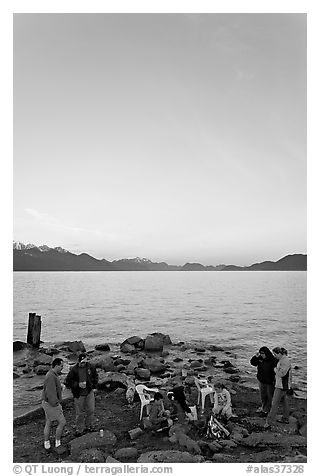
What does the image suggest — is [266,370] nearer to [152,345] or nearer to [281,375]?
[281,375]

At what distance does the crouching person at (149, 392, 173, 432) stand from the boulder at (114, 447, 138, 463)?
0.74m

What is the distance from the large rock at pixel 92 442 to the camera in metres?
5.97

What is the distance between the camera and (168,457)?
570 cm

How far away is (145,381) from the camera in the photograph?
38.4ft

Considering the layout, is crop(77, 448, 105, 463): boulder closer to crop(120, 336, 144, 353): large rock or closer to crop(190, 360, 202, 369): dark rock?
crop(190, 360, 202, 369): dark rock

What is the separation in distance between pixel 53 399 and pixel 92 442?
0.88 m

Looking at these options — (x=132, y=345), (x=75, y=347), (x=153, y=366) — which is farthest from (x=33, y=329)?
(x=153, y=366)

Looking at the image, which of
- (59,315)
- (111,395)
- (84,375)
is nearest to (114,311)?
(59,315)

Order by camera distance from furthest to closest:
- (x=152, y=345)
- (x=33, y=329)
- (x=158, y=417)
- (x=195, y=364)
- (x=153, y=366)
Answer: (x=33, y=329) < (x=152, y=345) < (x=195, y=364) < (x=153, y=366) < (x=158, y=417)

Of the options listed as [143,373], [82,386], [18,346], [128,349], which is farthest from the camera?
[18,346]

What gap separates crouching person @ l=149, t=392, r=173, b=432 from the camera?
21.9 ft

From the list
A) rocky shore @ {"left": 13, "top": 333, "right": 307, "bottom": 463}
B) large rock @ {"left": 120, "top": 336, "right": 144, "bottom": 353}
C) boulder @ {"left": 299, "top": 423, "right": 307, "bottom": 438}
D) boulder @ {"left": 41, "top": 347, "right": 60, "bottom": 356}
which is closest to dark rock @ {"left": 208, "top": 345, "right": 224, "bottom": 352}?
large rock @ {"left": 120, "top": 336, "right": 144, "bottom": 353}
